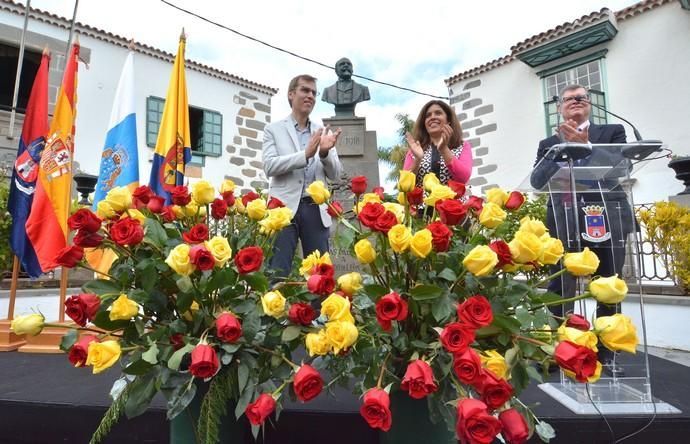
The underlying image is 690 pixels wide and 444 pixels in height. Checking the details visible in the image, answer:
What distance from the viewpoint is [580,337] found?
821 millimetres

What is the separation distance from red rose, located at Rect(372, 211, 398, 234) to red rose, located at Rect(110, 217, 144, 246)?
0.57 metres

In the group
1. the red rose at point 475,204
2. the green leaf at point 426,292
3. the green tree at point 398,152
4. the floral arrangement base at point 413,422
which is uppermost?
the green tree at point 398,152

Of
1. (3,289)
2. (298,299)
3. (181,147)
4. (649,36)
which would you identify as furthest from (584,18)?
(3,289)

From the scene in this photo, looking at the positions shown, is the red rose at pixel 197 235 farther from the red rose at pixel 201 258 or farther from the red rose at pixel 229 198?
the red rose at pixel 229 198

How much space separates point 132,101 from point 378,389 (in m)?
3.79

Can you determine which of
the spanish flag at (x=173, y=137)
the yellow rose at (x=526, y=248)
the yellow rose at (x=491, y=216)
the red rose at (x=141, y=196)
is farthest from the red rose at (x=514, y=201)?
the spanish flag at (x=173, y=137)

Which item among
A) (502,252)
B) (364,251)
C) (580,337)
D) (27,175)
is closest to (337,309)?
(364,251)

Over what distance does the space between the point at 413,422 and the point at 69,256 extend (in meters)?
0.95

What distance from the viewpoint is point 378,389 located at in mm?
798

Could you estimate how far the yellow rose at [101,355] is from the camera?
896mm

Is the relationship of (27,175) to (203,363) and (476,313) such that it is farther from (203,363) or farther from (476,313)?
(476,313)

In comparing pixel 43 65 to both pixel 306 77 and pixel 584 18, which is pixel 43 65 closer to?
pixel 306 77

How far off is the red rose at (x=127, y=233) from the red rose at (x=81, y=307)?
0.14 meters

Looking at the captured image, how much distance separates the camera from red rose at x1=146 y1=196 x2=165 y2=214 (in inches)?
46.7
